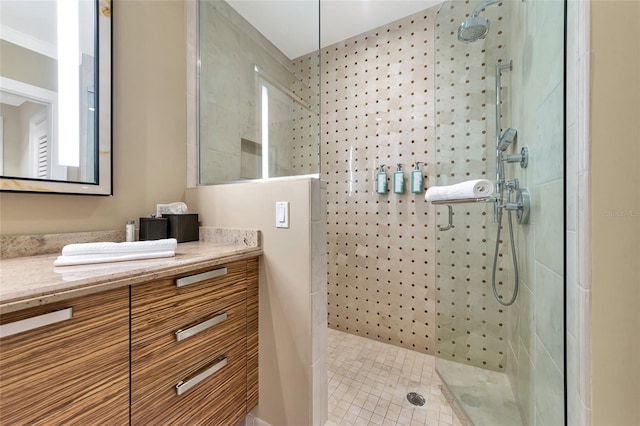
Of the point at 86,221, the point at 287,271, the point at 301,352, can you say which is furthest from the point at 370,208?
the point at 86,221

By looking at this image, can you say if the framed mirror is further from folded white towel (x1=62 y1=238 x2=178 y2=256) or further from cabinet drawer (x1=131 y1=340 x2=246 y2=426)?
cabinet drawer (x1=131 y1=340 x2=246 y2=426)

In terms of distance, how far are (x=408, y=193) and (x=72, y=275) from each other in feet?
6.58

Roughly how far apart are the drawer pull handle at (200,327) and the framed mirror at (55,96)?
2.78 feet

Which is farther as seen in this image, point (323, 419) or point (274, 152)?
point (274, 152)

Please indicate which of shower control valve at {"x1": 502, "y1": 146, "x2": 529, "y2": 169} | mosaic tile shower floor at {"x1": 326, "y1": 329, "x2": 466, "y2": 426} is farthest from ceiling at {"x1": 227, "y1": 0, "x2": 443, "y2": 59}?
mosaic tile shower floor at {"x1": 326, "y1": 329, "x2": 466, "y2": 426}

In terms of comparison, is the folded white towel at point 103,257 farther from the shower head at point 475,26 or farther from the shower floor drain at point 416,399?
the shower head at point 475,26

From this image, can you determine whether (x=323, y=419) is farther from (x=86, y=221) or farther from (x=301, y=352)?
(x=86, y=221)

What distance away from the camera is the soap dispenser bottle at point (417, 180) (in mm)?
1944

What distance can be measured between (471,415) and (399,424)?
38 cm

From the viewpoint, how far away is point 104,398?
73 cm

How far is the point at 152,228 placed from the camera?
132 centimetres

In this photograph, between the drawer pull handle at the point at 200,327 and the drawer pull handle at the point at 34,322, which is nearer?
the drawer pull handle at the point at 34,322

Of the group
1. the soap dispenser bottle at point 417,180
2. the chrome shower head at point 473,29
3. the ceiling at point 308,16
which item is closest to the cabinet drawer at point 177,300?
the soap dispenser bottle at point 417,180

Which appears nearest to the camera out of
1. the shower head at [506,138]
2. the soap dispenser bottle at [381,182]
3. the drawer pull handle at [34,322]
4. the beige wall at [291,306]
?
the drawer pull handle at [34,322]
